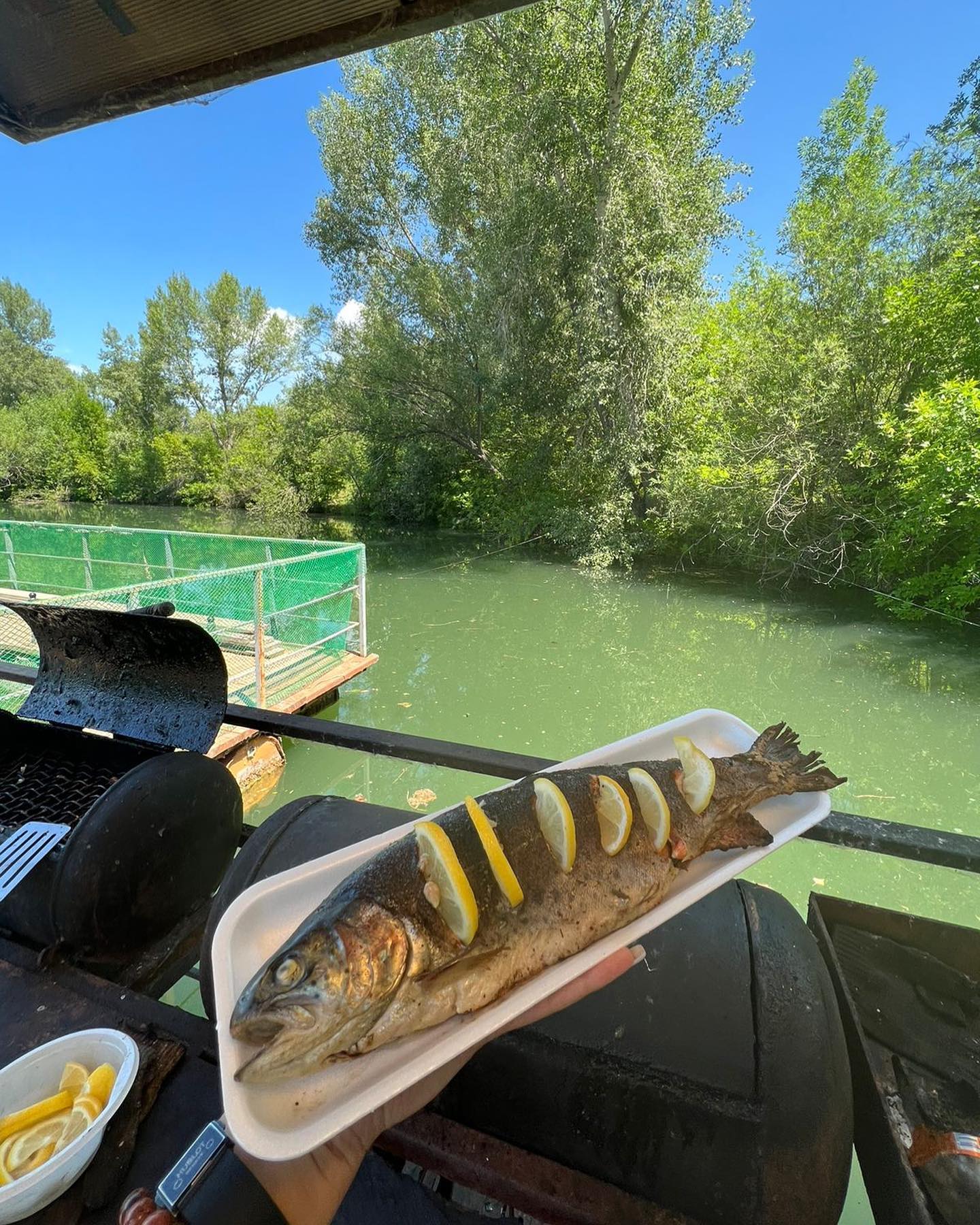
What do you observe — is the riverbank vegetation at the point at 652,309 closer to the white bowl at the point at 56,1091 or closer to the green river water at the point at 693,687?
the green river water at the point at 693,687

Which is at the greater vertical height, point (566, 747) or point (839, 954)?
→ point (839, 954)

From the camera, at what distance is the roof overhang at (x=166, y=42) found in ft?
4.50

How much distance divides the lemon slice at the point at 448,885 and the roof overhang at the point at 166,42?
71.1 inches

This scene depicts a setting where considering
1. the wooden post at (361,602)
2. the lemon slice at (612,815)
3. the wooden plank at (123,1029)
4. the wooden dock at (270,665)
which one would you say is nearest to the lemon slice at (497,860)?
the lemon slice at (612,815)

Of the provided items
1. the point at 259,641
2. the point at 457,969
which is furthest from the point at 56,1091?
the point at 259,641

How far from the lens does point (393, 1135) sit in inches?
39.4

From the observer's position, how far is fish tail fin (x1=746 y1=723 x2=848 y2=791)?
52.2 inches

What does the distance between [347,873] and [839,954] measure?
48.9 inches

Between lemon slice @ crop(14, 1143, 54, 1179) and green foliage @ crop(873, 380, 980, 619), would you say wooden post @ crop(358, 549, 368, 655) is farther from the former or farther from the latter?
green foliage @ crop(873, 380, 980, 619)

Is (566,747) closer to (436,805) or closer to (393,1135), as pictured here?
(436,805)

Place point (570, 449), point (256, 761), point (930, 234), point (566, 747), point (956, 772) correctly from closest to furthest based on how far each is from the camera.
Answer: point (256, 761)
point (956, 772)
point (566, 747)
point (930, 234)
point (570, 449)

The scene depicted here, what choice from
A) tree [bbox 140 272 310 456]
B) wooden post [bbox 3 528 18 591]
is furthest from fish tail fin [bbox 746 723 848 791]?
tree [bbox 140 272 310 456]

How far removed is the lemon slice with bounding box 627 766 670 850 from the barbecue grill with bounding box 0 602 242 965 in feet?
3.71

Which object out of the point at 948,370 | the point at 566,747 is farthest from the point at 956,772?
the point at 948,370
